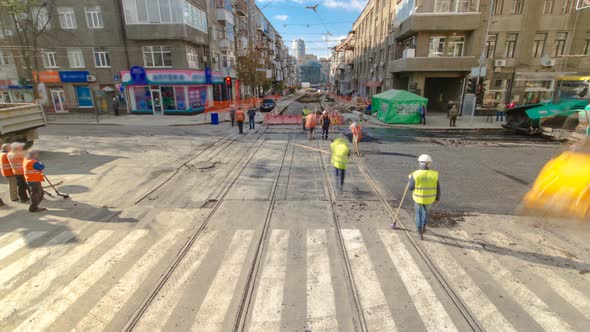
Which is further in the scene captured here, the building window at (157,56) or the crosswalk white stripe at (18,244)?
the building window at (157,56)

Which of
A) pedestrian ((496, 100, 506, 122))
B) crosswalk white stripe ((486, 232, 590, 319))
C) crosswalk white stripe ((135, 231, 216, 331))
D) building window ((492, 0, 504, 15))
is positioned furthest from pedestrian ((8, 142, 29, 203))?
building window ((492, 0, 504, 15))

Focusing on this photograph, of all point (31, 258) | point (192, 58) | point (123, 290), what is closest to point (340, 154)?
point (123, 290)

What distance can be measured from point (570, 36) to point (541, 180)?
29.4 m

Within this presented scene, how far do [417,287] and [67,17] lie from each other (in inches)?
1449

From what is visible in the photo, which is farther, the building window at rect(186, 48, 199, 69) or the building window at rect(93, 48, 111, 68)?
the building window at rect(186, 48, 199, 69)

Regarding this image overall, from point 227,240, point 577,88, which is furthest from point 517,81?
point 227,240

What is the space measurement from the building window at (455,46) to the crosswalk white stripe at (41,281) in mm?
32104

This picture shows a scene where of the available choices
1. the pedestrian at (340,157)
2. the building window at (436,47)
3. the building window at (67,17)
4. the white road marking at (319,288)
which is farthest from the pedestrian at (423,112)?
the building window at (67,17)

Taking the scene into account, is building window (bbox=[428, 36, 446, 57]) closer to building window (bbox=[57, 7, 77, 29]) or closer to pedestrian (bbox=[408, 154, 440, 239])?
pedestrian (bbox=[408, 154, 440, 239])

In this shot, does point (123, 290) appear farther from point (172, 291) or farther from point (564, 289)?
point (564, 289)

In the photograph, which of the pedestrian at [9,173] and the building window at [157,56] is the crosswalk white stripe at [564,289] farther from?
the building window at [157,56]

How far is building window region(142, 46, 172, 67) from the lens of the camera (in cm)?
2797

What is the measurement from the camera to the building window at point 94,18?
27.3 metres

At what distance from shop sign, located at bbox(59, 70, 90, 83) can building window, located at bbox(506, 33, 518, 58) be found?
40833mm
